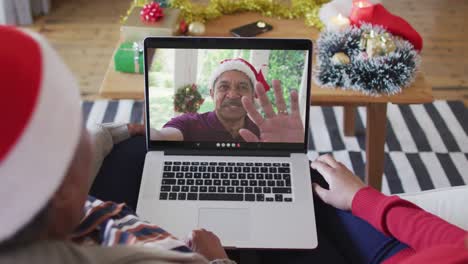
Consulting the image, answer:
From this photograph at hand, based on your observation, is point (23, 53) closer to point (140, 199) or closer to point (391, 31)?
point (140, 199)

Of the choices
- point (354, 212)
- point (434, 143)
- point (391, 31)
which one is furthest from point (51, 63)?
point (434, 143)

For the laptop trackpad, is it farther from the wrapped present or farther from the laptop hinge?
the wrapped present

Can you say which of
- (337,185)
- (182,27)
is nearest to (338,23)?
(182,27)

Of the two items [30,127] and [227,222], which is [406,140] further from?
[30,127]

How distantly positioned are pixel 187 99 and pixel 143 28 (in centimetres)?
49

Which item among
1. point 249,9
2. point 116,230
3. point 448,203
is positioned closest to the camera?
point 116,230

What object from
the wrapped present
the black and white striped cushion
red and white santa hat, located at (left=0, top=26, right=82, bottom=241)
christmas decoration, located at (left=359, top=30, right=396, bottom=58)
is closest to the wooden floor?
the black and white striped cushion

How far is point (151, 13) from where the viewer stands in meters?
1.63

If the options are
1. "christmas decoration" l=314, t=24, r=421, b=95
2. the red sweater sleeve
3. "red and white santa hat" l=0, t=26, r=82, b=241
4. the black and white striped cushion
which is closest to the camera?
"red and white santa hat" l=0, t=26, r=82, b=241

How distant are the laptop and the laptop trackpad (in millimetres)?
16

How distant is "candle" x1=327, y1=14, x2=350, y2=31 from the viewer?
5.34 feet

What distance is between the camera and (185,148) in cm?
121

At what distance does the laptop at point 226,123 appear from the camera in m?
1.14

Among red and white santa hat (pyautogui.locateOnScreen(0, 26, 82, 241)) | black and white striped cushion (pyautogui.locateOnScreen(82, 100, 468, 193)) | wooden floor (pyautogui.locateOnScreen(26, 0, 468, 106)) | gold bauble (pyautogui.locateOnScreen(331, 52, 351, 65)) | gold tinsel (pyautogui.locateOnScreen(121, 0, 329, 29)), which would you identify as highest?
red and white santa hat (pyautogui.locateOnScreen(0, 26, 82, 241))
